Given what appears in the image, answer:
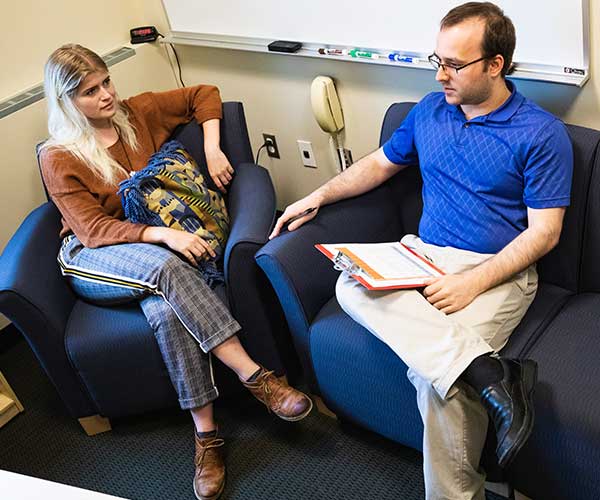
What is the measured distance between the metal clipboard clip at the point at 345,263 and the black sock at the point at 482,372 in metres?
0.36

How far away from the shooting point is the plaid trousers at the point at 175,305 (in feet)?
6.65

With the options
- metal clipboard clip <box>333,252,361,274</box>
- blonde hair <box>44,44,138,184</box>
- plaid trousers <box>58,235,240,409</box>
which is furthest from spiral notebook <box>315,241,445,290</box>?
blonde hair <box>44,44,138,184</box>

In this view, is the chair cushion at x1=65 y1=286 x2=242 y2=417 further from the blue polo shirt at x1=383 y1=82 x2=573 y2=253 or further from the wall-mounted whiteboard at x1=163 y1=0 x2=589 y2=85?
the wall-mounted whiteboard at x1=163 y1=0 x2=589 y2=85

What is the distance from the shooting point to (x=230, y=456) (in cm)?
216

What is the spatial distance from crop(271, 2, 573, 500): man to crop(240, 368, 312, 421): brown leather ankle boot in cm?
37

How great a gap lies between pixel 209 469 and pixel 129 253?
66cm

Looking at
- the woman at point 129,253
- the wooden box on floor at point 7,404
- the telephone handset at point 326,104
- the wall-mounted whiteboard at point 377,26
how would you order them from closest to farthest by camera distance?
the wall-mounted whiteboard at point 377,26, the woman at point 129,253, the wooden box on floor at point 7,404, the telephone handset at point 326,104

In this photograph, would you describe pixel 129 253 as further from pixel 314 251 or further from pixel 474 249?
pixel 474 249

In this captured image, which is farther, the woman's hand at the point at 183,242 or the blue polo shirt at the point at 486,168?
the woman's hand at the point at 183,242

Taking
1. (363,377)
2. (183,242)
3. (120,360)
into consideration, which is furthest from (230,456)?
(183,242)

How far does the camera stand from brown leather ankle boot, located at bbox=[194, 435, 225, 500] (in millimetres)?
2020

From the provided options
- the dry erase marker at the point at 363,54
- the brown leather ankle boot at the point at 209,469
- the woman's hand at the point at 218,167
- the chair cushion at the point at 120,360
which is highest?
the dry erase marker at the point at 363,54

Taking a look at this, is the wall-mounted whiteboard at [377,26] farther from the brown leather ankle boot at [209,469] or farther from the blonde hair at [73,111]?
the brown leather ankle boot at [209,469]

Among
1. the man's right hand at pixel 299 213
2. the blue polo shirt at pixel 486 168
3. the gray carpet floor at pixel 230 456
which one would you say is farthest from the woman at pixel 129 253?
the blue polo shirt at pixel 486 168
